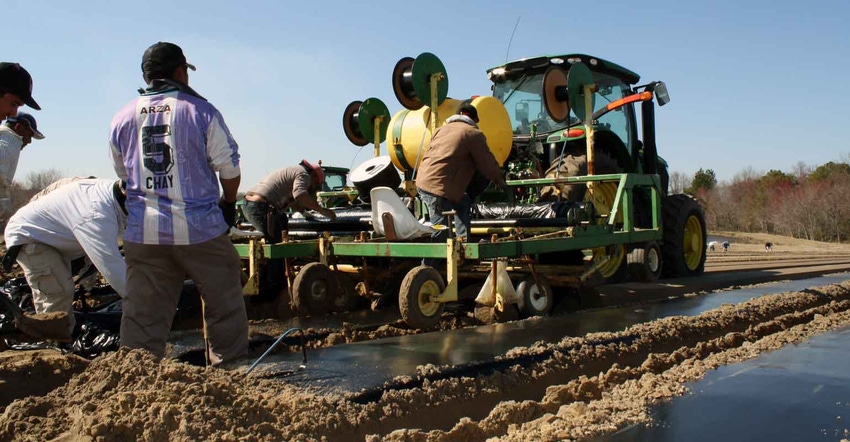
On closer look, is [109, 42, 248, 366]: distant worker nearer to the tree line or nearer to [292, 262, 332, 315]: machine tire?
[292, 262, 332, 315]: machine tire

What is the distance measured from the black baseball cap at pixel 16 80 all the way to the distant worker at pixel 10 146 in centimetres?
71

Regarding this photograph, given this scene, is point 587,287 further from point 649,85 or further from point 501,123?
point 649,85

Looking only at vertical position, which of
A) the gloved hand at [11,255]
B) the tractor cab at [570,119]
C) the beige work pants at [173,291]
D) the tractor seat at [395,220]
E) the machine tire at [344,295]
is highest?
the tractor cab at [570,119]

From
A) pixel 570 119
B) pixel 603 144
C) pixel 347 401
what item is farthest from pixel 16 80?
pixel 603 144

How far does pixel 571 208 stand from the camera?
612cm

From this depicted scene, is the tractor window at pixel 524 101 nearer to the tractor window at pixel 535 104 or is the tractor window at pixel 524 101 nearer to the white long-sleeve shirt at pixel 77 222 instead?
the tractor window at pixel 535 104

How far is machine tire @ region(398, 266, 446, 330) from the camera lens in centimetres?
477

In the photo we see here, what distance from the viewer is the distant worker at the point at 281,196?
263 inches

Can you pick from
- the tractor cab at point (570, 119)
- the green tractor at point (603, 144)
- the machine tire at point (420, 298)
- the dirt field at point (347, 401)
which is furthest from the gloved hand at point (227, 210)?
the tractor cab at point (570, 119)

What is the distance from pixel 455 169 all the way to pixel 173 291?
2714 mm

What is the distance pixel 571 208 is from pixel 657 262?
8.61 feet

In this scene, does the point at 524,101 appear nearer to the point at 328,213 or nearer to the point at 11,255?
the point at 328,213

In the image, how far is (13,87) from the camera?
3.94 meters

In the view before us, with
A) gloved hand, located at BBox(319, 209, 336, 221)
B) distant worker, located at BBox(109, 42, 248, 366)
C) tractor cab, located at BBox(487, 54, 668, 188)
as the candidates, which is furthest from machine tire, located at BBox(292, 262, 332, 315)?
tractor cab, located at BBox(487, 54, 668, 188)
